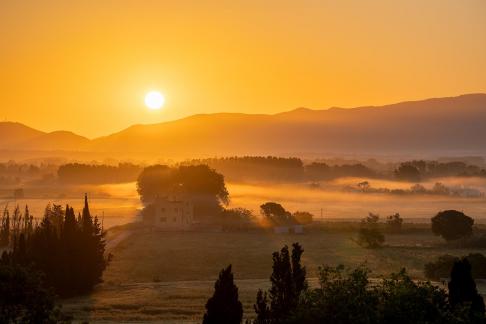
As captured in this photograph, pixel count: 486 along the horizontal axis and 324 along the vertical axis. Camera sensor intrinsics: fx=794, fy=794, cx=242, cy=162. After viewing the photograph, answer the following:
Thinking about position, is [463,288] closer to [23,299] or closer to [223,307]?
[223,307]

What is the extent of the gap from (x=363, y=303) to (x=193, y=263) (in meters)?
51.8

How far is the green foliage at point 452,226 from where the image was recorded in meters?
104

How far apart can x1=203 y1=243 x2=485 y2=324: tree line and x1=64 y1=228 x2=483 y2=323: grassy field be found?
51.2ft

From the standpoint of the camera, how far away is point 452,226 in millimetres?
103750

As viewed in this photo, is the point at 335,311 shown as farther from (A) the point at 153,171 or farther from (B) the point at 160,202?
(A) the point at 153,171

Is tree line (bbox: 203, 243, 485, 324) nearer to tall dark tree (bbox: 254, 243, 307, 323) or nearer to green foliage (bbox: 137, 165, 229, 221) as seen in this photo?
tall dark tree (bbox: 254, 243, 307, 323)

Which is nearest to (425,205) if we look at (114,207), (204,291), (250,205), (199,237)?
(250,205)

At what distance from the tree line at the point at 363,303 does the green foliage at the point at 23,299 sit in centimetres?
824

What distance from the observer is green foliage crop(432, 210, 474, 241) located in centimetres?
10369

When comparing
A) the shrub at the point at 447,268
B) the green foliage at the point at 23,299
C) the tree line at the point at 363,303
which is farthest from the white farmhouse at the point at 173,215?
the tree line at the point at 363,303

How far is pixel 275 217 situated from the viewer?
128750 millimetres

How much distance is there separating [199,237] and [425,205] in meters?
77.1

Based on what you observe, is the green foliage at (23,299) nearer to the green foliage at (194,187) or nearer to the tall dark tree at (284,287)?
the tall dark tree at (284,287)

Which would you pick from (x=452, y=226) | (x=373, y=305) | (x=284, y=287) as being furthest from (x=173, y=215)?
(x=373, y=305)
